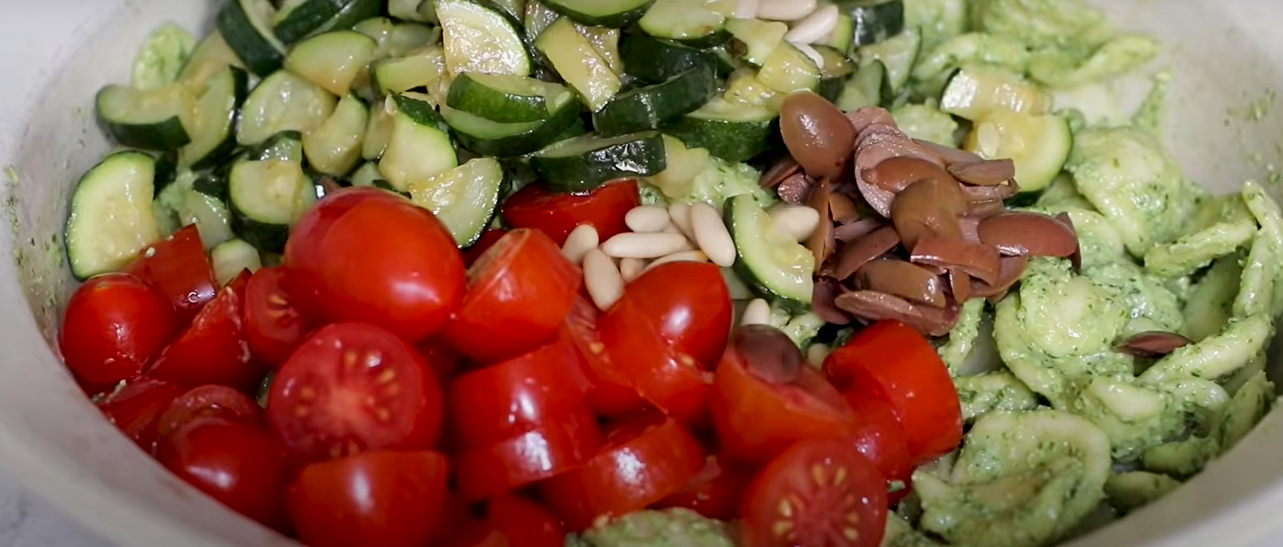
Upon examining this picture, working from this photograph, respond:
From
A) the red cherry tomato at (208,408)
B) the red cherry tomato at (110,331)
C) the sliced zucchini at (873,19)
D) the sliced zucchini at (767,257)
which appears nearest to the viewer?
the red cherry tomato at (208,408)

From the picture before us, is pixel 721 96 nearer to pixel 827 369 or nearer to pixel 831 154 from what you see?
pixel 831 154

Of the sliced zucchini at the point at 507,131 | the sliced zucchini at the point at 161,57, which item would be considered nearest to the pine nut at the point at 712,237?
the sliced zucchini at the point at 507,131

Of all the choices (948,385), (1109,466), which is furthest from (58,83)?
(1109,466)

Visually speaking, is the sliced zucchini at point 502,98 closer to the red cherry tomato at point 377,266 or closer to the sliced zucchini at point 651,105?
the sliced zucchini at point 651,105

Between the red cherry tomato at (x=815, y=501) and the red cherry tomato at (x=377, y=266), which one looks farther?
the red cherry tomato at (x=377, y=266)

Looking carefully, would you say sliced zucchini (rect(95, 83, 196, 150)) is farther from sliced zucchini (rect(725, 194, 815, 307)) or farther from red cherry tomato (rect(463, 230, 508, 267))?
sliced zucchini (rect(725, 194, 815, 307))
